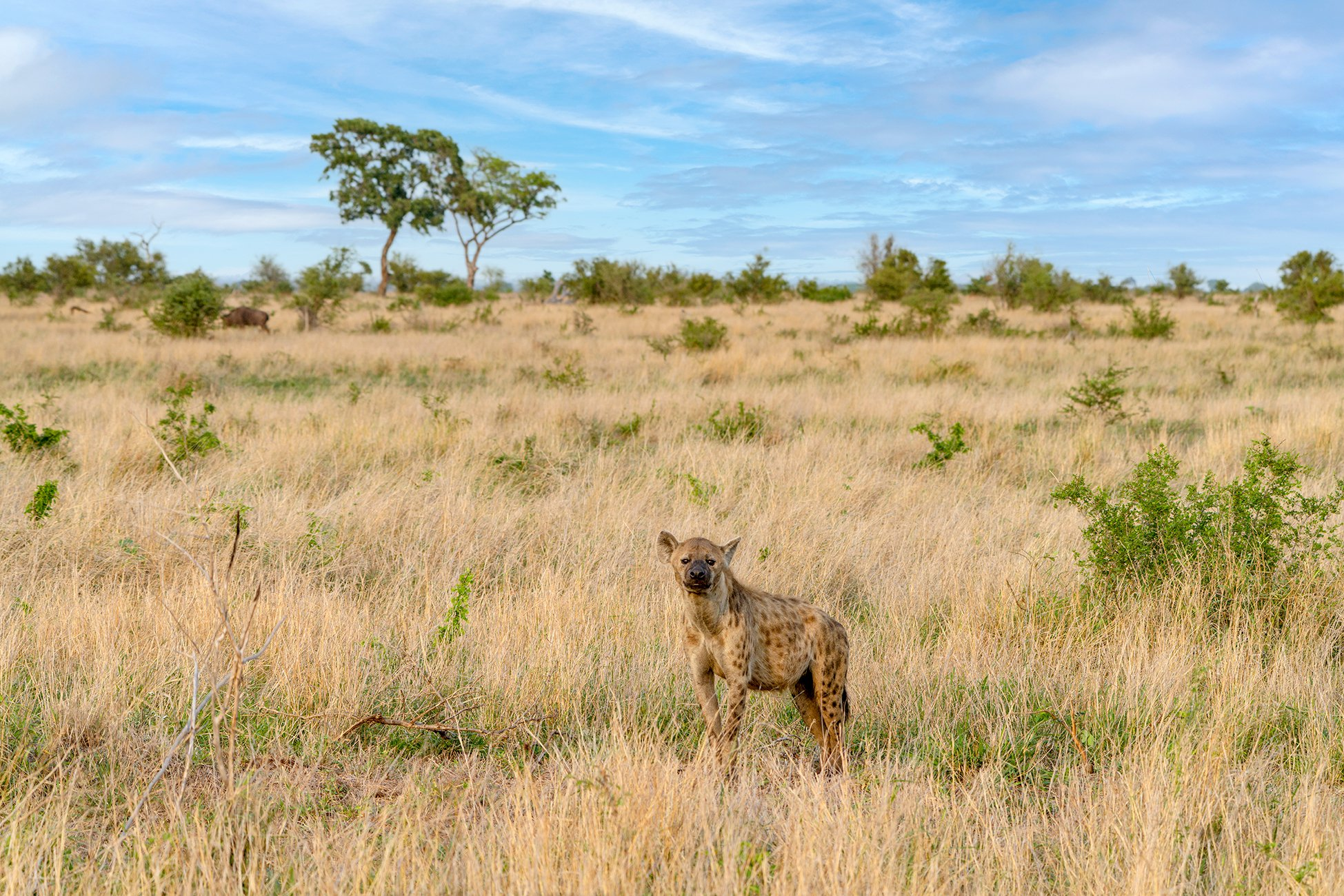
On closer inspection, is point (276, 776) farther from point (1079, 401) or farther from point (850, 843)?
point (1079, 401)

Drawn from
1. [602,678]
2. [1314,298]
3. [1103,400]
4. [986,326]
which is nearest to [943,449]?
[1103,400]

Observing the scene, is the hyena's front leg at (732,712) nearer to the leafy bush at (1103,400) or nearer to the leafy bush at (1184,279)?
the leafy bush at (1103,400)

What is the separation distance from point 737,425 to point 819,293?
3297cm

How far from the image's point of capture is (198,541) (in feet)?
18.8

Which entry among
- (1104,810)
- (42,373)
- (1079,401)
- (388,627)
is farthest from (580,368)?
(1104,810)

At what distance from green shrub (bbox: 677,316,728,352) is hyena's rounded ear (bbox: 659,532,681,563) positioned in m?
14.8

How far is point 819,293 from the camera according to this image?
4169 centimetres

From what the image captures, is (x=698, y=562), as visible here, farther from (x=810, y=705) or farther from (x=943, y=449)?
(x=943, y=449)

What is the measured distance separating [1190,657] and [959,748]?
4.90 feet

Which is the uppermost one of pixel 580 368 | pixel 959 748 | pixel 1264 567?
pixel 580 368

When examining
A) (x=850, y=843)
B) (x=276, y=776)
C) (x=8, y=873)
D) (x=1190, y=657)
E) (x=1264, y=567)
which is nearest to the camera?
(x=8, y=873)

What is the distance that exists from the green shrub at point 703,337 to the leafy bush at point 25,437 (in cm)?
1181

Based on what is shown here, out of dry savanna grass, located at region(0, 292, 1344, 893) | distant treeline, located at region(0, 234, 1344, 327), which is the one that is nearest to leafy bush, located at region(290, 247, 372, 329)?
distant treeline, located at region(0, 234, 1344, 327)

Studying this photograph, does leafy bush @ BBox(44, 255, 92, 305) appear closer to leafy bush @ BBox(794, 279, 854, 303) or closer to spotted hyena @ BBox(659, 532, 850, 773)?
leafy bush @ BBox(794, 279, 854, 303)
